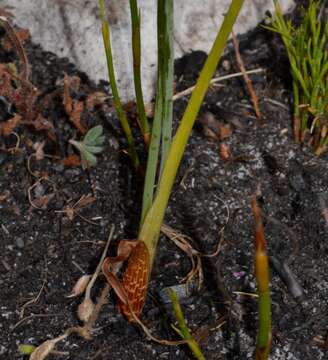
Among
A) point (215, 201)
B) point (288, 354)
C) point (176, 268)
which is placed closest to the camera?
point (288, 354)

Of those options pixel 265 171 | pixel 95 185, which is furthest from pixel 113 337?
→ pixel 265 171

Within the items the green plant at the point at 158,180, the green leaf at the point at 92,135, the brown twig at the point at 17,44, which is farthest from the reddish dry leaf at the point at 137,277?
the brown twig at the point at 17,44

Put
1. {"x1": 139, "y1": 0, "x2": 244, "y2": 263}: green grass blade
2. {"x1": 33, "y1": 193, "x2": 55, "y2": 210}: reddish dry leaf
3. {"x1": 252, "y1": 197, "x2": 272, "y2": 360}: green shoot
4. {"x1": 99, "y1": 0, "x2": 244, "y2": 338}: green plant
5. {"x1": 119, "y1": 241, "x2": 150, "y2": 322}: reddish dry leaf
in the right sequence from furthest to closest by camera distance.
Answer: {"x1": 33, "y1": 193, "x2": 55, "y2": 210}: reddish dry leaf < {"x1": 119, "y1": 241, "x2": 150, "y2": 322}: reddish dry leaf < {"x1": 99, "y1": 0, "x2": 244, "y2": 338}: green plant < {"x1": 139, "y1": 0, "x2": 244, "y2": 263}: green grass blade < {"x1": 252, "y1": 197, "x2": 272, "y2": 360}: green shoot

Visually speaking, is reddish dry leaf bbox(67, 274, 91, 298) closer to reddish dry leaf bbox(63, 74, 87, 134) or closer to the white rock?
reddish dry leaf bbox(63, 74, 87, 134)

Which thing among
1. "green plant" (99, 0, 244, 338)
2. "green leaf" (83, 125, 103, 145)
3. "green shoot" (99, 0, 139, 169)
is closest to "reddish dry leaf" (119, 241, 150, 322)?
"green plant" (99, 0, 244, 338)

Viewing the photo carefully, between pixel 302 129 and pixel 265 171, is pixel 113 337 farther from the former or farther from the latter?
pixel 302 129

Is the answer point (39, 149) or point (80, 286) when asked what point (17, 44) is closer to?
point (39, 149)

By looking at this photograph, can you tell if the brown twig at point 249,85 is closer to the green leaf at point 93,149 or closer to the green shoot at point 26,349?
the green leaf at point 93,149
